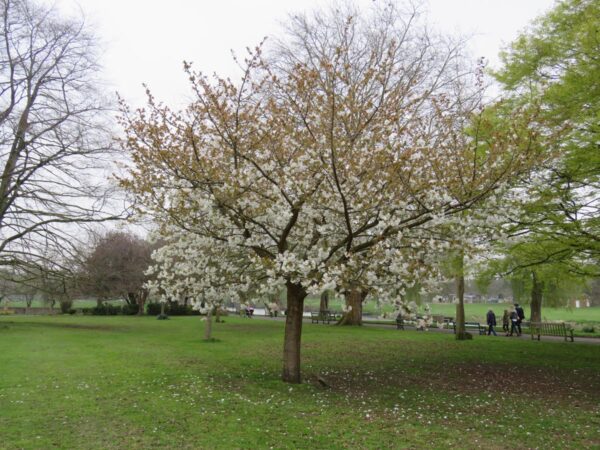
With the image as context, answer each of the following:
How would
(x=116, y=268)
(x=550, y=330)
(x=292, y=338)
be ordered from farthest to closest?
1. (x=116, y=268)
2. (x=550, y=330)
3. (x=292, y=338)

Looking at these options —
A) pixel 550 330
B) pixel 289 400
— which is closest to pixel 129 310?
pixel 550 330

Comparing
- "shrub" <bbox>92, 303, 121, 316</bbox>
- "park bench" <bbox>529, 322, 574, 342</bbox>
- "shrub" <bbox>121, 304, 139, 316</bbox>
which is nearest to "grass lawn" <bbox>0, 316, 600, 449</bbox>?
"park bench" <bbox>529, 322, 574, 342</bbox>

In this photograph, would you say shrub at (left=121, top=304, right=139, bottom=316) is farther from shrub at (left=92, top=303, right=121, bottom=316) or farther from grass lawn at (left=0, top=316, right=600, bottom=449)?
grass lawn at (left=0, top=316, right=600, bottom=449)

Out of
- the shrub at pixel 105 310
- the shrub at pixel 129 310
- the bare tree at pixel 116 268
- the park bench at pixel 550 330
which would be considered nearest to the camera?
the park bench at pixel 550 330

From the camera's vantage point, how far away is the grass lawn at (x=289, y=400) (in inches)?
259

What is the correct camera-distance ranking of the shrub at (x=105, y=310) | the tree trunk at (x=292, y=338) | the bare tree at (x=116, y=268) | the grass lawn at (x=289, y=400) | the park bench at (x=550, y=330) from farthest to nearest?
1. the shrub at (x=105, y=310)
2. the bare tree at (x=116, y=268)
3. the park bench at (x=550, y=330)
4. the tree trunk at (x=292, y=338)
5. the grass lawn at (x=289, y=400)

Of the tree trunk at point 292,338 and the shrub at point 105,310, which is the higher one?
the tree trunk at point 292,338

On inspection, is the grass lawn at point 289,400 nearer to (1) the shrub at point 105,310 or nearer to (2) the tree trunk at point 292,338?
(2) the tree trunk at point 292,338

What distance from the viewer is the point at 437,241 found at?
9.06 m

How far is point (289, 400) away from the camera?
8.62 metres

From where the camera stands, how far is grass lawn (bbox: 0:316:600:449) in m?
6.57

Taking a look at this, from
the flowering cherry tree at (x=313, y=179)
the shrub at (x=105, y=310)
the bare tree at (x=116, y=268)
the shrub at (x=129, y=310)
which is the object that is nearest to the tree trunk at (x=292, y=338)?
the flowering cherry tree at (x=313, y=179)

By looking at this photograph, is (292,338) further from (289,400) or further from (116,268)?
(116,268)

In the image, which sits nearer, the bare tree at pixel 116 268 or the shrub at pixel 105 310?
the bare tree at pixel 116 268
